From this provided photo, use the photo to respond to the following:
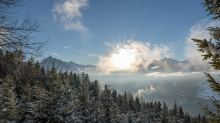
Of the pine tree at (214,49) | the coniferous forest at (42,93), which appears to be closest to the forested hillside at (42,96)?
the coniferous forest at (42,93)

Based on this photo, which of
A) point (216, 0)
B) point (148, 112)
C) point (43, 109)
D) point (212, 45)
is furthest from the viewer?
point (148, 112)

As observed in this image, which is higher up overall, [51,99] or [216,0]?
[216,0]

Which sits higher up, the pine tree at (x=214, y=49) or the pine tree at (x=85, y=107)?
the pine tree at (x=214, y=49)

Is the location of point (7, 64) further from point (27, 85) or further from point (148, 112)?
point (148, 112)

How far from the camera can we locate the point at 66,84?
1345 centimetres

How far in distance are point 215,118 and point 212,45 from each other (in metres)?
2.49

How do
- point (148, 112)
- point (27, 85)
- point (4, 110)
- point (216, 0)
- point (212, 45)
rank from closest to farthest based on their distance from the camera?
1. point (212, 45)
2. point (216, 0)
3. point (27, 85)
4. point (4, 110)
5. point (148, 112)

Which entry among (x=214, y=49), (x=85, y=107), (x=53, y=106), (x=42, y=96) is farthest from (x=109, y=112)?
(x=214, y=49)

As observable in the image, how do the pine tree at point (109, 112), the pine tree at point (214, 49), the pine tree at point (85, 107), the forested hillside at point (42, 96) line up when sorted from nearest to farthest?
1. the pine tree at point (214, 49)
2. the forested hillside at point (42, 96)
3. the pine tree at point (85, 107)
4. the pine tree at point (109, 112)

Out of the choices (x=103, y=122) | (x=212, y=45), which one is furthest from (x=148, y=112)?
(x=212, y=45)

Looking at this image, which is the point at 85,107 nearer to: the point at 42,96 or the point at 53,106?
the point at 53,106

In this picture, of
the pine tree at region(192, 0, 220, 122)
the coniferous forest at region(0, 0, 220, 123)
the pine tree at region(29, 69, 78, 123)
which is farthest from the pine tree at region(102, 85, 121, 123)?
the pine tree at region(192, 0, 220, 122)

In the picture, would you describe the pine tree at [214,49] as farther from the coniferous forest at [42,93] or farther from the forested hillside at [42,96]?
the forested hillside at [42,96]

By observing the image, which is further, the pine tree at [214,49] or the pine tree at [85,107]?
the pine tree at [85,107]
